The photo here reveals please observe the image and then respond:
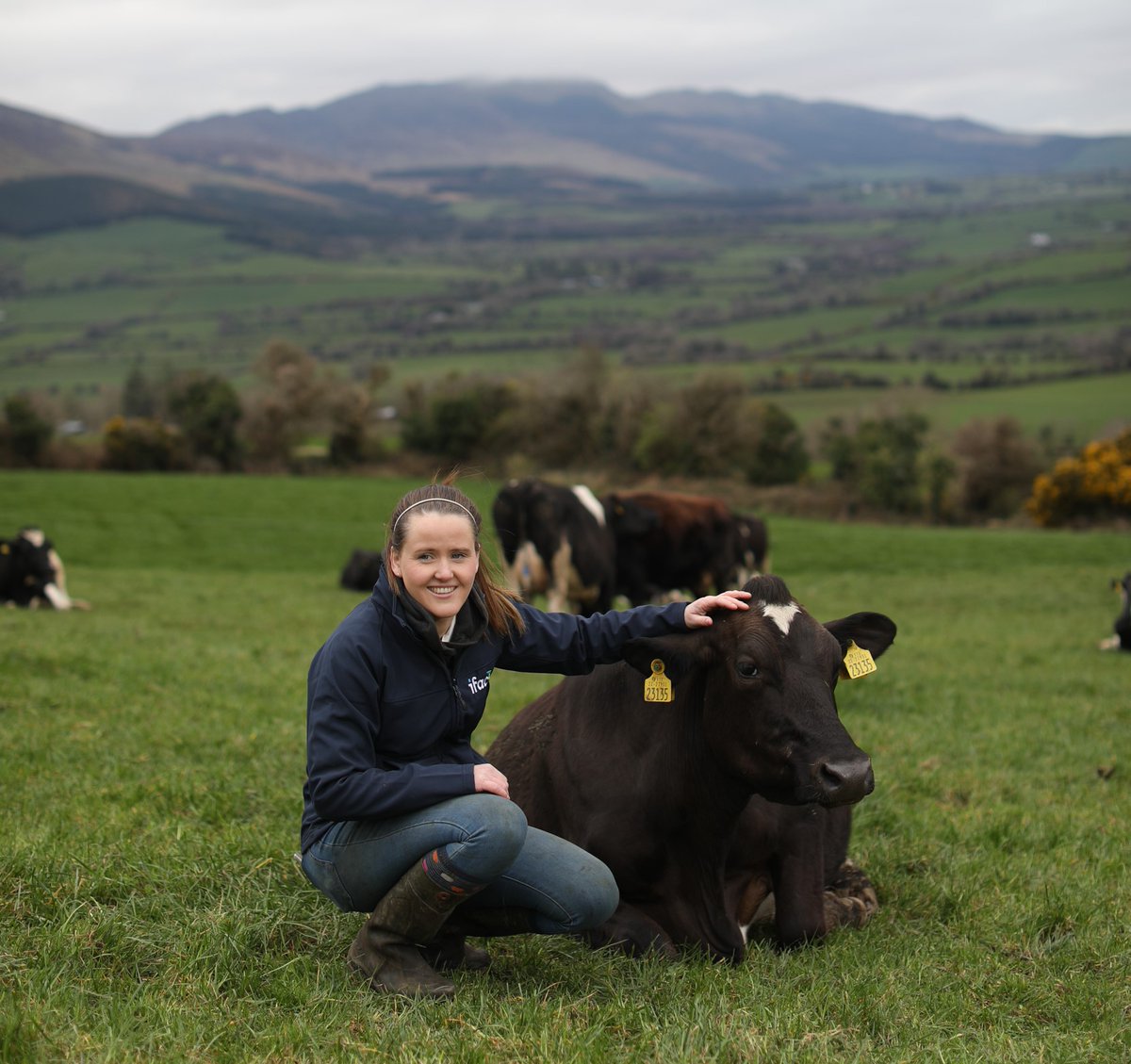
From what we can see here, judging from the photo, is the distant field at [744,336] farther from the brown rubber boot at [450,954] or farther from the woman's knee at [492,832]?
the woman's knee at [492,832]

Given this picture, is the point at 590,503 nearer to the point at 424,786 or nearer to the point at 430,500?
the point at 430,500

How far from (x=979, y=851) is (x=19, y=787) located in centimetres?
591

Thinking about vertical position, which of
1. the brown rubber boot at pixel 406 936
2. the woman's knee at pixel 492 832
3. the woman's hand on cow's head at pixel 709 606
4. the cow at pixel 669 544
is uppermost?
the woman's hand on cow's head at pixel 709 606

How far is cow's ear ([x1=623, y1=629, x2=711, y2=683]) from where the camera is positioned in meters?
5.67

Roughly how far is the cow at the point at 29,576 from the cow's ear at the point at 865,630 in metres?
19.5

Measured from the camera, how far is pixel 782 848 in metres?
6.12

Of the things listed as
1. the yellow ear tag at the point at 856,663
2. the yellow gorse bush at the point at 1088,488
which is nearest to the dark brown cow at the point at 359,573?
the yellow ear tag at the point at 856,663

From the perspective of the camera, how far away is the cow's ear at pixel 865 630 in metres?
5.89

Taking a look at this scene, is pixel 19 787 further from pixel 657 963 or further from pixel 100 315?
pixel 100 315

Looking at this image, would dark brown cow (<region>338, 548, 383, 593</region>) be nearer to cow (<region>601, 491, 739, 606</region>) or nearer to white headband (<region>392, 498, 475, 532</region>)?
cow (<region>601, 491, 739, 606</region>)

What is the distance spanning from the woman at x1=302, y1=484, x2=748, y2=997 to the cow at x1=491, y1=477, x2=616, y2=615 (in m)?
13.8

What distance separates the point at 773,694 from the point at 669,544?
54.5ft

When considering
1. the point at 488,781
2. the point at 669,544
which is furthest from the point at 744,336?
the point at 488,781

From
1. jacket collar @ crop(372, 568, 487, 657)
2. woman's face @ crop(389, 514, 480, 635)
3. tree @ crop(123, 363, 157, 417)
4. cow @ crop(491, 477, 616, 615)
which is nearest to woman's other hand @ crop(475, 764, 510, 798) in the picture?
jacket collar @ crop(372, 568, 487, 657)
